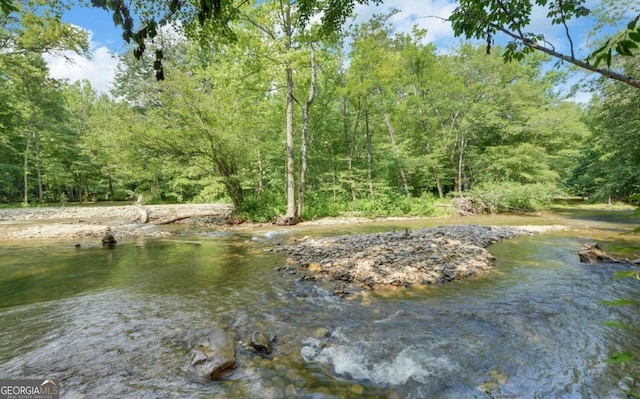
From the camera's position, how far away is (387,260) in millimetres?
6492

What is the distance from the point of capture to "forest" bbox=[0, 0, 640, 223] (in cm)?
1342

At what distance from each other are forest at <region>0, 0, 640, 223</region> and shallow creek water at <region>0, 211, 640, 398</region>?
7.93 meters

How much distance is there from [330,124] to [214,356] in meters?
18.3

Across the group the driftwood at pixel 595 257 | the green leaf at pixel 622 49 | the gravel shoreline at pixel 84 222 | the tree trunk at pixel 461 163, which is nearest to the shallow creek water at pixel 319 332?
the driftwood at pixel 595 257

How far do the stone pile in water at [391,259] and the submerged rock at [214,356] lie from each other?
2.79m

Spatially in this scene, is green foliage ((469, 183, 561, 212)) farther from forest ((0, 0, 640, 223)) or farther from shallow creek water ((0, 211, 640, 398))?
shallow creek water ((0, 211, 640, 398))

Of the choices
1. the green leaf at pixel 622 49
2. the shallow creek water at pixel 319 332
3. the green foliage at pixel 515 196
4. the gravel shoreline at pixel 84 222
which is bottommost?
the shallow creek water at pixel 319 332

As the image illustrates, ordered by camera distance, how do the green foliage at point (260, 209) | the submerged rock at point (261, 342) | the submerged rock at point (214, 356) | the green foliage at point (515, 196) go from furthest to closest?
the green foliage at point (515, 196) < the green foliage at point (260, 209) < the submerged rock at point (261, 342) < the submerged rock at point (214, 356)

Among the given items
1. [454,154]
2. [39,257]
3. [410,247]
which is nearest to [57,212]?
[39,257]

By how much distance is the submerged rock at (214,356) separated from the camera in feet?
9.94

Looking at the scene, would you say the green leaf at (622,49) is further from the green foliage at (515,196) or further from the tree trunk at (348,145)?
the green foliage at (515,196)

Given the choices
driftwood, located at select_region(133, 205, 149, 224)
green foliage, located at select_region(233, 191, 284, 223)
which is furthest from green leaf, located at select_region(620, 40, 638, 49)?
driftwood, located at select_region(133, 205, 149, 224)

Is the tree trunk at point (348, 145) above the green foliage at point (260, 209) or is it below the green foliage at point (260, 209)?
above

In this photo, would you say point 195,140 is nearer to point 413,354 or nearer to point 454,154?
point 413,354
